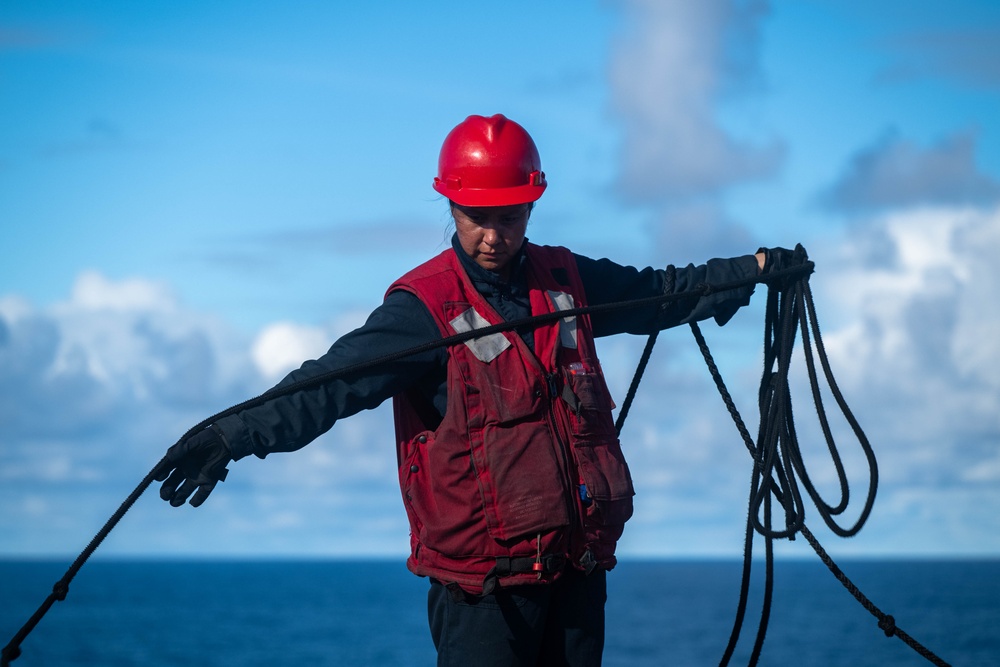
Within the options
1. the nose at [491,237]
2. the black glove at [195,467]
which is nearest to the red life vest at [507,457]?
the nose at [491,237]

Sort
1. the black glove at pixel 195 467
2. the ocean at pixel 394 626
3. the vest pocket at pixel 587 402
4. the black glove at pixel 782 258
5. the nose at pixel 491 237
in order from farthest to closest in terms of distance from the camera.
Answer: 1. the ocean at pixel 394 626
2. the black glove at pixel 782 258
3. the nose at pixel 491 237
4. the vest pocket at pixel 587 402
5. the black glove at pixel 195 467

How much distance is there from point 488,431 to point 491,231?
62 centimetres

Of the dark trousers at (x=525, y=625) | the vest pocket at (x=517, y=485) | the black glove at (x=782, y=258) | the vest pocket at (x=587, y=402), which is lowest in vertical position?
the dark trousers at (x=525, y=625)

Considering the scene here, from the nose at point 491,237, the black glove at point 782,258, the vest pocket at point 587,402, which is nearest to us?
the vest pocket at point 587,402

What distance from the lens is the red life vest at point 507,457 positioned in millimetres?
3412

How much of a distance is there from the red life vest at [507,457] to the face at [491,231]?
98 millimetres

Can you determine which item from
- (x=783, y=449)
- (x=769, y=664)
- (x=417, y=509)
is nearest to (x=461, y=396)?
(x=417, y=509)

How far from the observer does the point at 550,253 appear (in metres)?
3.95

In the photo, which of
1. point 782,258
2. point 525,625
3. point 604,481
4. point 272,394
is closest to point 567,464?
point 604,481

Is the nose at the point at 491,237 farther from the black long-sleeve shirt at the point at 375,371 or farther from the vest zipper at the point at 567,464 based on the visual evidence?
the vest zipper at the point at 567,464

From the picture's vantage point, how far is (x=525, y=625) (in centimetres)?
348

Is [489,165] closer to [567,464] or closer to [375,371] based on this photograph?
[375,371]

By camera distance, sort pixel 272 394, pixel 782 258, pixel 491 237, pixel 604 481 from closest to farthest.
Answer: pixel 272 394 < pixel 604 481 < pixel 491 237 < pixel 782 258

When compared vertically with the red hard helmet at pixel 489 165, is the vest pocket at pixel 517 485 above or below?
below
